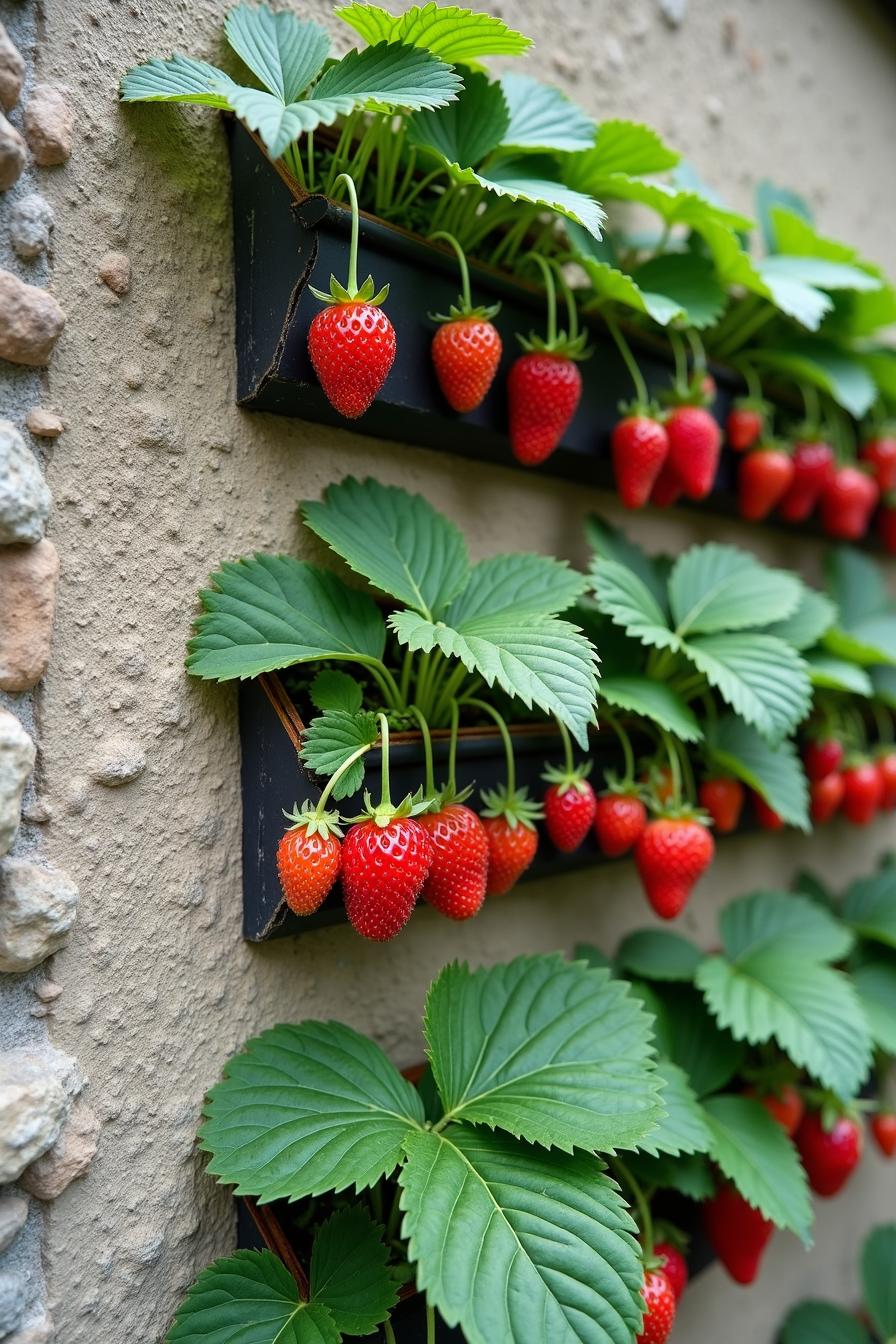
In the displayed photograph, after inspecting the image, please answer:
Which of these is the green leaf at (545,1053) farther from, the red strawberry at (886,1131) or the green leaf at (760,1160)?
the red strawberry at (886,1131)

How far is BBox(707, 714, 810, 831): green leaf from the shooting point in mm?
1058

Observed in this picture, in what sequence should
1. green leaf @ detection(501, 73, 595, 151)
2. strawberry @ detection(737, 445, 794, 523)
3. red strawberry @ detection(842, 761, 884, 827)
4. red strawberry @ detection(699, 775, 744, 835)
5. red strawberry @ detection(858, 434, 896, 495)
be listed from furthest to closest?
1. red strawberry @ detection(858, 434, 896, 495)
2. red strawberry @ detection(842, 761, 884, 827)
3. strawberry @ detection(737, 445, 794, 523)
4. red strawberry @ detection(699, 775, 744, 835)
5. green leaf @ detection(501, 73, 595, 151)

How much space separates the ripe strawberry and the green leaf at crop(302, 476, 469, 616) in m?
0.35

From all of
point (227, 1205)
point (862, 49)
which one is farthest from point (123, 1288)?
point (862, 49)

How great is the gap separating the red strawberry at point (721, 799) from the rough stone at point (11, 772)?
77 cm

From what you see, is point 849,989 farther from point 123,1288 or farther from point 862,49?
point 862,49

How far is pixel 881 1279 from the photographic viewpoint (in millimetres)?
1449

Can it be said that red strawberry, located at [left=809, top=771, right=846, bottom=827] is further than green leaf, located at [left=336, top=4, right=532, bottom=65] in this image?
Yes

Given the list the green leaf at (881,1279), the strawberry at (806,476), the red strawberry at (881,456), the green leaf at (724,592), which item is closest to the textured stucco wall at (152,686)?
the green leaf at (724,592)

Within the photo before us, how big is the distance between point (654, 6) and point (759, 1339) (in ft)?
6.15

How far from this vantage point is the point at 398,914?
0.68 metres

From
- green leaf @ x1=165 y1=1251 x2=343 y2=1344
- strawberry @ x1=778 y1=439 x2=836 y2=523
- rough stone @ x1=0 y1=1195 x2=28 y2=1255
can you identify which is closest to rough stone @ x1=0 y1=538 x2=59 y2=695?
rough stone @ x1=0 y1=1195 x2=28 y2=1255

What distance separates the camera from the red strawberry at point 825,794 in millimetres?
1301

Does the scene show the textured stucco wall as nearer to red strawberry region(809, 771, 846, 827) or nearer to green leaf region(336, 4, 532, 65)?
green leaf region(336, 4, 532, 65)
